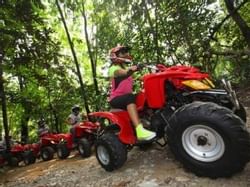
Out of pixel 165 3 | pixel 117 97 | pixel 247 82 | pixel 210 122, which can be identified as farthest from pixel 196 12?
pixel 210 122

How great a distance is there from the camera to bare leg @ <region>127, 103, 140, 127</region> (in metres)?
5.36

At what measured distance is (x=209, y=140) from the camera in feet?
14.6

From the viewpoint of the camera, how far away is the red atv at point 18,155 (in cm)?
1352

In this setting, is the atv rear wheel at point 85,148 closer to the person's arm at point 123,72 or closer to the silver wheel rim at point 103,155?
the silver wheel rim at point 103,155

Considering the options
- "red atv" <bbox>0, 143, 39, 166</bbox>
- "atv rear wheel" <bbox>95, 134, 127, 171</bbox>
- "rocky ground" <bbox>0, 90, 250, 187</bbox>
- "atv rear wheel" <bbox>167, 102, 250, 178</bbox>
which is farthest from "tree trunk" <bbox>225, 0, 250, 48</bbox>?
"red atv" <bbox>0, 143, 39, 166</bbox>

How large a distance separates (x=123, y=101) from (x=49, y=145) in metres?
8.08

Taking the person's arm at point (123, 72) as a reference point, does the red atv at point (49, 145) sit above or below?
below

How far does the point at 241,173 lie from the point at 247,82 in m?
7.13

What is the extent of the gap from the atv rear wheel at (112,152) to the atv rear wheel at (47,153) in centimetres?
692

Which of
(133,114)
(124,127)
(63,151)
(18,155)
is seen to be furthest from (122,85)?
(18,155)

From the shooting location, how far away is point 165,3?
40.0 feet

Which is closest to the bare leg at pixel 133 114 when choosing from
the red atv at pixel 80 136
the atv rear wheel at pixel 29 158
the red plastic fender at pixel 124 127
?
the red plastic fender at pixel 124 127

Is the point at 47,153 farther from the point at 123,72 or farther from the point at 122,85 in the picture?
the point at 123,72

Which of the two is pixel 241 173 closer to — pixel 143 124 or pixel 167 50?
pixel 143 124
